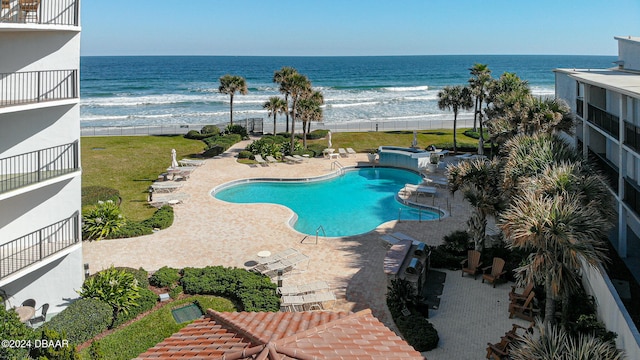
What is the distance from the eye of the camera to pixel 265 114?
72.2m

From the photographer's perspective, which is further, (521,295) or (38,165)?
(521,295)

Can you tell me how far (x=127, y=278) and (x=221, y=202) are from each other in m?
12.4

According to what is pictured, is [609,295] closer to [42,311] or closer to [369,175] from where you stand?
[42,311]

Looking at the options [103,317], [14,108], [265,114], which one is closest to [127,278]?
[103,317]

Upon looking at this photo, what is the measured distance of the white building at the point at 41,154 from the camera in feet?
49.7

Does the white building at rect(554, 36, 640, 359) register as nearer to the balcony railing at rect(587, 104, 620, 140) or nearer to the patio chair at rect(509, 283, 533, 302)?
the balcony railing at rect(587, 104, 620, 140)

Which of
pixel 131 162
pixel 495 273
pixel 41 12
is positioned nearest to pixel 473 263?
pixel 495 273

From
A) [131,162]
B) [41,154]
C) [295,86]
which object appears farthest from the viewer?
[295,86]

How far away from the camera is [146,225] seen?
2441 centimetres

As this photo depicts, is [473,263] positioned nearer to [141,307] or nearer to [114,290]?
[141,307]

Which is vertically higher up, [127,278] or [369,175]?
[369,175]

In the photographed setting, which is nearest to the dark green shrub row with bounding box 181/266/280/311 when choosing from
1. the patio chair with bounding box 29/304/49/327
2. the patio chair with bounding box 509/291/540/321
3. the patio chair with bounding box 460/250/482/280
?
the patio chair with bounding box 29/304/49/327

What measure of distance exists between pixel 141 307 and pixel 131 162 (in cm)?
2294

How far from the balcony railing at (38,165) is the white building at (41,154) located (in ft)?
0.08
